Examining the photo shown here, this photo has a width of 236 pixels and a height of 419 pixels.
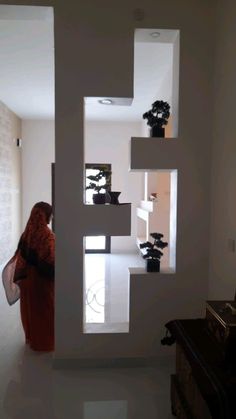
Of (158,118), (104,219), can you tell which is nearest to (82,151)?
(104,219)

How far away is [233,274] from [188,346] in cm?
72

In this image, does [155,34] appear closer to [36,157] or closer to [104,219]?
[104,219]

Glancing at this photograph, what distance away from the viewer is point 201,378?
1.30 meters

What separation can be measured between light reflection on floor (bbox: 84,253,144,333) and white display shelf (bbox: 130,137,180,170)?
136 cm

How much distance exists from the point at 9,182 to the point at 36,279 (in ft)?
12.0

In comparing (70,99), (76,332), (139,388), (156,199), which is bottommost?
(139,388)

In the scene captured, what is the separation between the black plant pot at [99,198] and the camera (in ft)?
Result: 8.08

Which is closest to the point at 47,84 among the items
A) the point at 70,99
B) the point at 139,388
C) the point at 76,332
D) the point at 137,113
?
the point at 137,113

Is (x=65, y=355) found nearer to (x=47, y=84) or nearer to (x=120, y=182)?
(x=47, y=84)

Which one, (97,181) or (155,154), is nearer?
(155,154)

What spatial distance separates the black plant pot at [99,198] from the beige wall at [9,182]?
3533mm

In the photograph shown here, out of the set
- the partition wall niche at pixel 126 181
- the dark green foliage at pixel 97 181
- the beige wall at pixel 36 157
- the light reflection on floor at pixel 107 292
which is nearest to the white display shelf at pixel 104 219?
the partition wall niche at pixel 126 181

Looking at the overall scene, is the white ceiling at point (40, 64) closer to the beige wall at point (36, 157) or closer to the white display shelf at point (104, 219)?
the beige wall at point (36, 157)

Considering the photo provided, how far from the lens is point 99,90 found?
2375 millimetres
